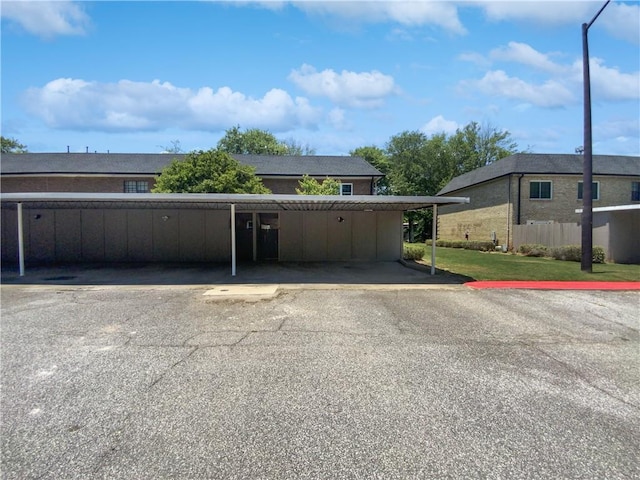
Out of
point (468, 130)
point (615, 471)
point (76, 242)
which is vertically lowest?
point (615, 471)

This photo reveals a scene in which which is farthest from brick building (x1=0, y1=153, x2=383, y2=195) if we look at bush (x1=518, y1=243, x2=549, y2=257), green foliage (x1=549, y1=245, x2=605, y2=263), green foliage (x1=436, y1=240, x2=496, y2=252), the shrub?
the shrub

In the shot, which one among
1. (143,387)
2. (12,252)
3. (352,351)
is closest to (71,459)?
(143,387)

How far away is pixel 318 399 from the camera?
3742 millimetres

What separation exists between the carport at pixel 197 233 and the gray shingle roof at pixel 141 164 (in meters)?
7.06

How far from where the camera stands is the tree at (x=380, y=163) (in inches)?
1843

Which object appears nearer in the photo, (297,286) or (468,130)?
(297,286)

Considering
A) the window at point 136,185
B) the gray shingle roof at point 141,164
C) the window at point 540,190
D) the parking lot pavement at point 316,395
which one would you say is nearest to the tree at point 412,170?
the window at point 540,190

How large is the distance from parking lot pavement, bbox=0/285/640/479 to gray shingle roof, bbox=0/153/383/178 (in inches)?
675

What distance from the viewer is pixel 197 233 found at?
16.5m

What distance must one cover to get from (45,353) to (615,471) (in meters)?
6.15

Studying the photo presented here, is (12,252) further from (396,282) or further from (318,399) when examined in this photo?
(318,399)

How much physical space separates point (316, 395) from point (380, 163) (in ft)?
150

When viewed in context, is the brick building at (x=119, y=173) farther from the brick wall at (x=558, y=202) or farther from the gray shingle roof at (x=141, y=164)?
the brick wall at (x=558, y=202)

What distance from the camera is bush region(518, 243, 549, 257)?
20667mm
